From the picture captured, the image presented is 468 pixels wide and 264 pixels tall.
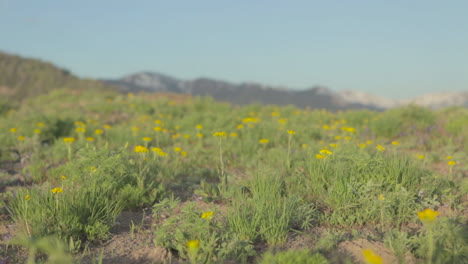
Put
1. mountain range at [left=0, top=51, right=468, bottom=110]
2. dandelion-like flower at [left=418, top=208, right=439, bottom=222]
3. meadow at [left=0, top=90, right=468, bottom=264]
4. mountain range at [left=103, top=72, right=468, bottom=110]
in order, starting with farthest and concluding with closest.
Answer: mountain range at [left=103, top=72, right=468, bottom=110] < mountain range at [left=0, top=51, right=468, bottom=110] < meadow at [left=0, top=90, right=468, bottom=264] < dandelion-like flower at [left=418, top=208, right=439, bottom=222]

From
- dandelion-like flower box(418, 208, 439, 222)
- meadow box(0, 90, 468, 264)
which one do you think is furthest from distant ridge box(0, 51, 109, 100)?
dandelion-like flower box(418, 208, 439, 222)

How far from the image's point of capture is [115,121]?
10.0 meters

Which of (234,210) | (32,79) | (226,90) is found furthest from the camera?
(226,90)

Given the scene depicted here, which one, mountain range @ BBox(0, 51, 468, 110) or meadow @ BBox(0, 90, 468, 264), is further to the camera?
mountain range @ BBox(0, 51, 468, 110)

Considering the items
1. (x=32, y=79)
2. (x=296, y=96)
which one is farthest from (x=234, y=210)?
(x=296, y=96)

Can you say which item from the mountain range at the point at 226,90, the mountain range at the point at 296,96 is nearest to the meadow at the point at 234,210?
the mountain range at the point at 226,90

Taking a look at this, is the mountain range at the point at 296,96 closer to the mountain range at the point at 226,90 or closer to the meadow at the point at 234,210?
the mountain range at the point at 226,90

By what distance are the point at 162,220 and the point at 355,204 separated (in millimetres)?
1829

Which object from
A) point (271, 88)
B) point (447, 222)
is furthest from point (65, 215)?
point (271, 88)

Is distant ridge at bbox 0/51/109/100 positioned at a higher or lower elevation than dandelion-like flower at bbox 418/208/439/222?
higher

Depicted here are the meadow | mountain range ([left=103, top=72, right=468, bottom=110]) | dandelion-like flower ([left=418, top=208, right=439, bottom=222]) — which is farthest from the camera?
mountain range ([left=103, top=72, right=468, bottom=110])

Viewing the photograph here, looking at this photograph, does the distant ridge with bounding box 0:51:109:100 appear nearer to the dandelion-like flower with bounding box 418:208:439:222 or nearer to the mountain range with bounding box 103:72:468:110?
the mountain range with bounding box 103:72:468:110

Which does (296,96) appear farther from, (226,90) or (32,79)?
(32,79)

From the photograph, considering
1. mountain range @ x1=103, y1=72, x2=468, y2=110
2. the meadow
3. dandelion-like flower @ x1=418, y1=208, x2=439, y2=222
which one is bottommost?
the meadow
